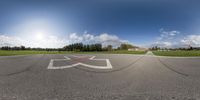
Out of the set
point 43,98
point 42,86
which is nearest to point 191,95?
point 43,98

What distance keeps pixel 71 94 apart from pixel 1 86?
4.26ft

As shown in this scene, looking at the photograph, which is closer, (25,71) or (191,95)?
(191,95)

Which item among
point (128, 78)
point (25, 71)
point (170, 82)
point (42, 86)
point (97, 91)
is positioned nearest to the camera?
point (97, 91)

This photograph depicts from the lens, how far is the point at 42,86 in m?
2.29

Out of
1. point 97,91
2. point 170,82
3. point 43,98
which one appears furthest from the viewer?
point 170,82

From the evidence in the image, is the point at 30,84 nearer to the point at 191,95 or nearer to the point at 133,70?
the point at 133,70

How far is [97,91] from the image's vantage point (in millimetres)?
2107

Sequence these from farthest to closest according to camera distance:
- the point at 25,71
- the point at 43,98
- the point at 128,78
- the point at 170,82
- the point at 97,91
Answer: the point at 25,71 → the point at 128,78 → the point at 170,82 → the point at 97,91 → the point at 43,98

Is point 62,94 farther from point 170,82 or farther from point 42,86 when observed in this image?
point 170,82

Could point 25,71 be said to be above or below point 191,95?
above

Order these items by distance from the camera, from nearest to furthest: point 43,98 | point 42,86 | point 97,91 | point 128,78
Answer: point 43,98 → point 97,91 → point 42,86 → point 128,78

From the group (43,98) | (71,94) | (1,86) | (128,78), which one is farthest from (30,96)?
(128,78)

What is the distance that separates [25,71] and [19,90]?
1.08 m

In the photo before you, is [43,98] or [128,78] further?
[128,78]
